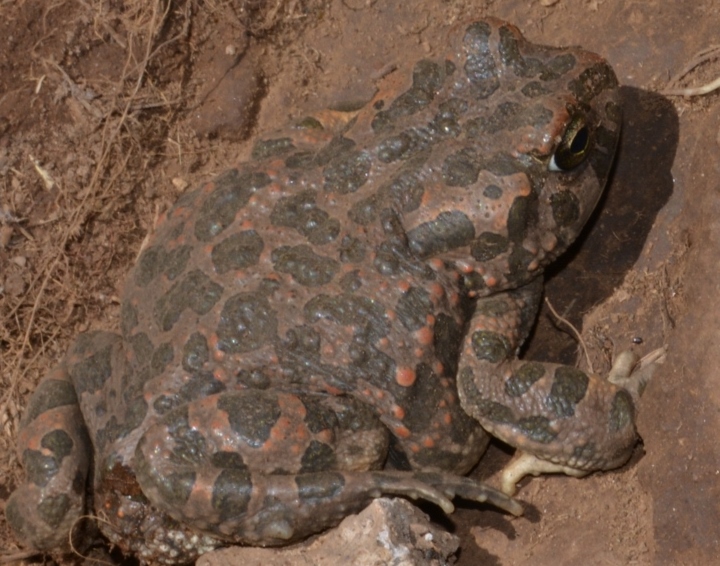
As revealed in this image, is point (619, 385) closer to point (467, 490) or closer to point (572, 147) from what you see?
point (467, 490)

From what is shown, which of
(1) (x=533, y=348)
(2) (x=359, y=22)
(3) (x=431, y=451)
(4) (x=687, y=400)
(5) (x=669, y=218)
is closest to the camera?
(4) (x=687, y=400)

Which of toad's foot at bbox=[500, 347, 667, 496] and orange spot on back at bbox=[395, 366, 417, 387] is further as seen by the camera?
toad's foot at bbox=[500, 347, 667, 496]

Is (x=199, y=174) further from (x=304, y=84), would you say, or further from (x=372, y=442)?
(x=372, y=442)

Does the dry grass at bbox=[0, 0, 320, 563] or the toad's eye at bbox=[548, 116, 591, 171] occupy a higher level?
the toad's eye at bbox=[548, 116, 591, 171]

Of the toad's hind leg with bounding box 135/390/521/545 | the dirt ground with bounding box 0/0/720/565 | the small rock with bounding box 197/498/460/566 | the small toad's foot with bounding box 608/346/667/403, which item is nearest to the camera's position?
the small rock with bounding box 197/498/460/566

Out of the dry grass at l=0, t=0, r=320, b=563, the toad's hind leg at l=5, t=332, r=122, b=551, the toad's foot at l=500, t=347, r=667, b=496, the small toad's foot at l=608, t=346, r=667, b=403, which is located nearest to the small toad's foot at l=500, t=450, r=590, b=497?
the toad's foot at l=500, t=347, r=667, b=496

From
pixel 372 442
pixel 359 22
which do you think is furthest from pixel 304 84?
pixel 372 442

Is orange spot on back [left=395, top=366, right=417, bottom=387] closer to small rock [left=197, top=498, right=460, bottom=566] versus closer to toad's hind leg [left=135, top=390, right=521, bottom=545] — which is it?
toad's hind leg [left=135, top=390, right=521, bottom=545]

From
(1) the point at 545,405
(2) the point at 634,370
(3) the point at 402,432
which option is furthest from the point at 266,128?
(2) the point at 634,370
